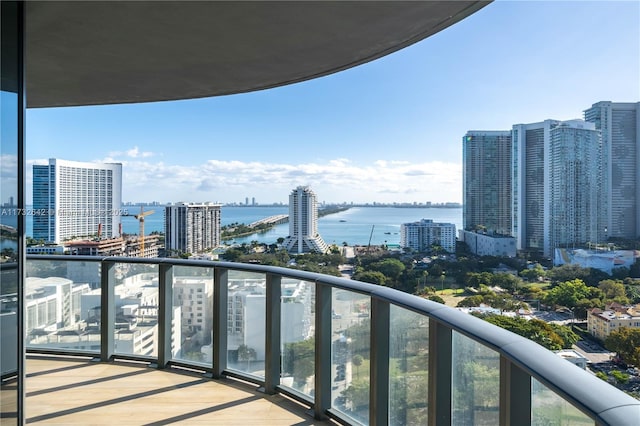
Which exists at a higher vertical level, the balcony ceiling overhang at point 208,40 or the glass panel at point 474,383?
the balcony ceiling overhang at point 208,40

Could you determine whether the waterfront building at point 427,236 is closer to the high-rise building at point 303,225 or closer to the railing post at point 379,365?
the high-rise building at point 303,225

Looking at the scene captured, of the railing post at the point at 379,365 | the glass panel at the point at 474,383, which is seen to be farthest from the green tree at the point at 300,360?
the glass panel at the point at 474,383

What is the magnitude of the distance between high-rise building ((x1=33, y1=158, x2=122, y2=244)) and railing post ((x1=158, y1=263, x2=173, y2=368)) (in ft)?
6.27

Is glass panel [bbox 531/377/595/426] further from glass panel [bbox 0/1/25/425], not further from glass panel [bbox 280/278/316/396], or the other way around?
glass panel [bbox 0/1/25/425]

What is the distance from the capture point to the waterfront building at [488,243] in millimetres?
6797

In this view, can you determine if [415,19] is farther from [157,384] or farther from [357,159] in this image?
[357,159]

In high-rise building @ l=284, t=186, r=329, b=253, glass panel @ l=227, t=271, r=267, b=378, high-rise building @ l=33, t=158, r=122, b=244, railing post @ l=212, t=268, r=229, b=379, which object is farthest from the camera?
high-rise building @ l=284, t=186, r=329, b=253

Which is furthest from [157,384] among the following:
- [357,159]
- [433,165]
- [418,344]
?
[357,159]

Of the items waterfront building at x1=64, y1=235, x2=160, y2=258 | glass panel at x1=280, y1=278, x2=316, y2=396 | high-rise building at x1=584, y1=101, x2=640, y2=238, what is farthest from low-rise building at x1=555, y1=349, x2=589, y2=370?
waterfront building at x1=64, y1=235, x2=160, y2=258

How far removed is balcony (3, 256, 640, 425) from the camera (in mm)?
1438

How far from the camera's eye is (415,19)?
264cm

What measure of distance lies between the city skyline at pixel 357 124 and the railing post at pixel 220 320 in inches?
267

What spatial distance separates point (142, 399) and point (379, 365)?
209 cm

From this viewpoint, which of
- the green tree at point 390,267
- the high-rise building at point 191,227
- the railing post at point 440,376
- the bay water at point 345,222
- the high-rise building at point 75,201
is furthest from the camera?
the bay water at point 345,222
